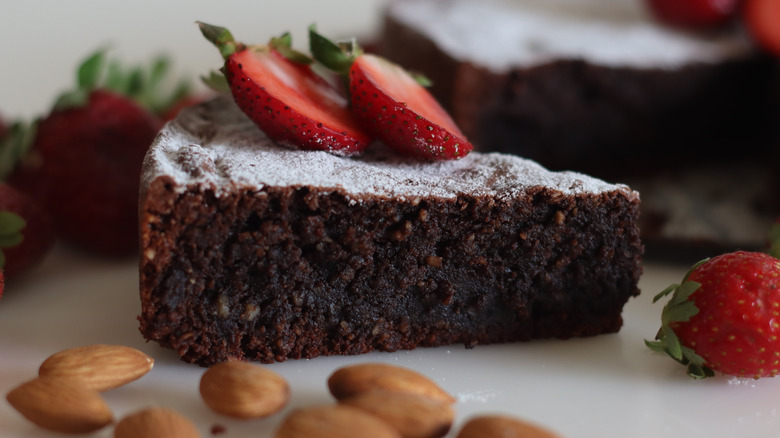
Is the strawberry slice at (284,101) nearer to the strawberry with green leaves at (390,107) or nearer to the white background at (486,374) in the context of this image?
the strawberry with green leaves at (390,107)

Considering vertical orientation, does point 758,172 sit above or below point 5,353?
below

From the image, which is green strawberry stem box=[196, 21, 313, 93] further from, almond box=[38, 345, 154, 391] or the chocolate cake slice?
almond box=[38, 345, 154, 391]

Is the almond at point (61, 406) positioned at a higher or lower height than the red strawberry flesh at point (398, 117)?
lower

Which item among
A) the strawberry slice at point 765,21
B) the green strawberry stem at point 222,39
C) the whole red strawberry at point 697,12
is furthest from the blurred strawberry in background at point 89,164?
the strawberry slice at point 765,21

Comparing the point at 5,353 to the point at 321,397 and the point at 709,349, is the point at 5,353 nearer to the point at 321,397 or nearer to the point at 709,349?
the point at 321,397

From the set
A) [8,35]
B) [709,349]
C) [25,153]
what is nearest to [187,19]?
[8,35]

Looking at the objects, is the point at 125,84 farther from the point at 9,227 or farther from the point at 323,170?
the point at 323,170
